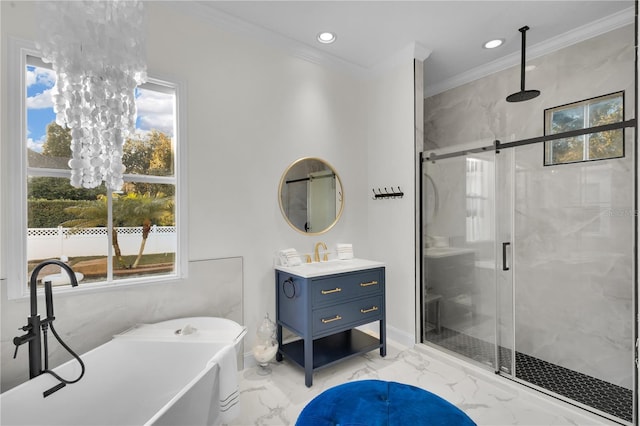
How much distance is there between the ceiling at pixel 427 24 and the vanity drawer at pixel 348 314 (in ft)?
7.33

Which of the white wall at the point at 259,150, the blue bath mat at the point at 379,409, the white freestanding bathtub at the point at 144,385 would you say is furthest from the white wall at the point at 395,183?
the white freestanding bathtub at the point at 144,385

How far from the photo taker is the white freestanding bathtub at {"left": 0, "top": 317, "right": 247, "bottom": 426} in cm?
131

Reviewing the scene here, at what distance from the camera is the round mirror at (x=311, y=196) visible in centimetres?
282

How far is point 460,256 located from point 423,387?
105 cm

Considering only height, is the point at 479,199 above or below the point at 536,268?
above

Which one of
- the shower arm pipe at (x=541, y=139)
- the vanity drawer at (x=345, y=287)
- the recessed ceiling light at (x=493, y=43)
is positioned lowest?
the vanity drawer at (x=345, y=287)

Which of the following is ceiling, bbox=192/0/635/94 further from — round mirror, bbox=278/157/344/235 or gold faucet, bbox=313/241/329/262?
gold faucet, bbox=313/241/329/262

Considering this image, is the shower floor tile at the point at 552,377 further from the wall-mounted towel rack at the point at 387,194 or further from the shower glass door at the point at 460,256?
the wall-mounted towel rack at the point at 387,194

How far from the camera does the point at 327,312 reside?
242 centimetres

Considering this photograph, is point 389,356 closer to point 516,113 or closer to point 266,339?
point 266,339

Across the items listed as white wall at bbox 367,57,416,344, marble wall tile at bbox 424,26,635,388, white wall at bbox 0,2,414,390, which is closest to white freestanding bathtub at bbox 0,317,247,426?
white wall at bbox 0,2,414,390

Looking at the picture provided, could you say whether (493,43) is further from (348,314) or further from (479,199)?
(348,314)

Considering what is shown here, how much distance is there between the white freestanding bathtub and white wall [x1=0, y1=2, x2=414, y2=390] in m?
0.36

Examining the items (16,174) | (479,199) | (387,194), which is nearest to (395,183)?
(387,194)
